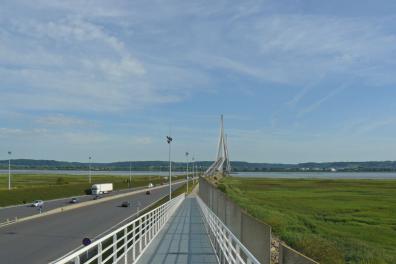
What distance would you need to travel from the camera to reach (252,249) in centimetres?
1073

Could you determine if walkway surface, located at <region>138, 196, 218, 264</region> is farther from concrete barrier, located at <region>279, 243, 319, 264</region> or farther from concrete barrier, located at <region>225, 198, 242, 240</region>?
concrete barrier, located at <region>279, 243, 319, 264</region>

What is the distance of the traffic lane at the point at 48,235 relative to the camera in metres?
25.5

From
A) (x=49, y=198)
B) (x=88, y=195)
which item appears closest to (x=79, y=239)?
(x=49, y=198)

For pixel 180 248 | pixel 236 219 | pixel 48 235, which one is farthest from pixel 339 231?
pixel 48 235

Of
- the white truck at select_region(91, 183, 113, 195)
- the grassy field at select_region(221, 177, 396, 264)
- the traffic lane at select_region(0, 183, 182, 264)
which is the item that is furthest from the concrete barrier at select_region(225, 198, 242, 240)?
the white truck at select_region(91, 183, 113, 195)

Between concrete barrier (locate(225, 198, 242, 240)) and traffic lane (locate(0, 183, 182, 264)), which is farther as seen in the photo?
traffic lane (locate(0, 183, 182, 264))

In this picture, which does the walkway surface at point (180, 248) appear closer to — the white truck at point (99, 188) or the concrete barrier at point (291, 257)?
the concrete barrier at point (291, 257)

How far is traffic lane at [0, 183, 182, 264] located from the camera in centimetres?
2545

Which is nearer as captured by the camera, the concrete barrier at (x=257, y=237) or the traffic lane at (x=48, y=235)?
the concrete barrier at (x=257, y=237)

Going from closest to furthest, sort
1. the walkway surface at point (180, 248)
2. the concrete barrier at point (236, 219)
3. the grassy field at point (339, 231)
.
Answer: the grassy field at point (339, 231) < the concrete barrier at point (236, 219) < the walkway surface at point (180, 248)

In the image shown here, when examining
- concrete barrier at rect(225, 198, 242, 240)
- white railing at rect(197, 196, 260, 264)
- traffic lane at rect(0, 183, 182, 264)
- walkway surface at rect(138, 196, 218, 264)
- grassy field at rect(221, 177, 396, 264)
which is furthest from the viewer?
traffic lane at rect(0, 183, 182, 264)

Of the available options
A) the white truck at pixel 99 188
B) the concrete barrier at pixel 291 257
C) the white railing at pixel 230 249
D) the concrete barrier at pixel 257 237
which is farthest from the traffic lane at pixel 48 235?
the white truck at pixel 99 188

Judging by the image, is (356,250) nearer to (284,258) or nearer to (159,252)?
(159,252)

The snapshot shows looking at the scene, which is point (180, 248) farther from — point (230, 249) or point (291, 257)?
point (291, 257)
